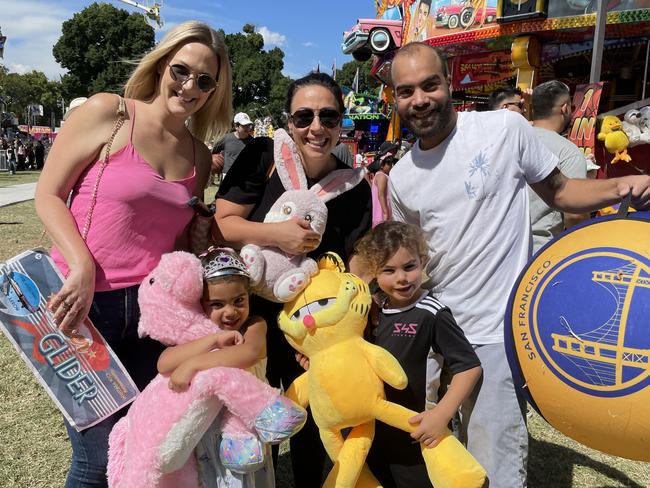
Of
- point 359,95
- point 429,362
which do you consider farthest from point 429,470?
point 359,95

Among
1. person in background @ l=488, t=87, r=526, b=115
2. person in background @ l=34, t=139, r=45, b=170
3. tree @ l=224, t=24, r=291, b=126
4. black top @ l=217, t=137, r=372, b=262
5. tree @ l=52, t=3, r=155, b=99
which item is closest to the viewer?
black top @ l=217, t=137, r=372, b=262

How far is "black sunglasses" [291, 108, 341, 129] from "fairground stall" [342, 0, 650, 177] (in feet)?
17.5

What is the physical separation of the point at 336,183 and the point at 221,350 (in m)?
0.96

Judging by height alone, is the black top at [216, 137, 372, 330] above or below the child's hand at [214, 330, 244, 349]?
above

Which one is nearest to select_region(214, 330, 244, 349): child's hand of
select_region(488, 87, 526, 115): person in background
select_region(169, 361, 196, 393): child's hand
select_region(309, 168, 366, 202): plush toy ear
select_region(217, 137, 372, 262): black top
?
select_region(169, 361, 196, 393): child's hand

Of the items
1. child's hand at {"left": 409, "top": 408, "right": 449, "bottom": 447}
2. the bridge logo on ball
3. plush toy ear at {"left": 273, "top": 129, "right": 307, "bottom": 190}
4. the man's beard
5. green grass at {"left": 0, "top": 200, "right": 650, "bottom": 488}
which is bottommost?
green grass at {"left": 0, "top": 200, "right": 650, "bottom": 488}

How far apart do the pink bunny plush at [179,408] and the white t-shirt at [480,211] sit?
2.76ft

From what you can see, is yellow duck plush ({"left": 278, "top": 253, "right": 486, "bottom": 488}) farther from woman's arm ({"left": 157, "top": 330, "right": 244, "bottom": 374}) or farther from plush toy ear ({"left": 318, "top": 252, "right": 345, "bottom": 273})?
woman's arm ({"left": 157, "top": 330, "right": 244, "bottom": 374})

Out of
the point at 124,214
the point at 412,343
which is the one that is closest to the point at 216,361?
the point at 124,214

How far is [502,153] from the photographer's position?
84.7 inches

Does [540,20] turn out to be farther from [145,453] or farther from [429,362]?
[145,453]

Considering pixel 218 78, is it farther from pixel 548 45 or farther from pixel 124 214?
pixel 548 45

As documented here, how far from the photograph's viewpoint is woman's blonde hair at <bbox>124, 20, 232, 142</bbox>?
214cm

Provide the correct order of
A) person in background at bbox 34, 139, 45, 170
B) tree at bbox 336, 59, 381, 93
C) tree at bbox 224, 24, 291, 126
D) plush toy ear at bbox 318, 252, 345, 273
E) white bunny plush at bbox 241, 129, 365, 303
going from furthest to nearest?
tree at bbox 336, 59, 381, 93 < tree at bbox 224, 24, 291, 126 < person in background at bbox 34, 139, 45, 170 < plush toy ear at bbox 318, 252, 345, 273 < white bunny plush at bbox 241, 129, 365, 303
